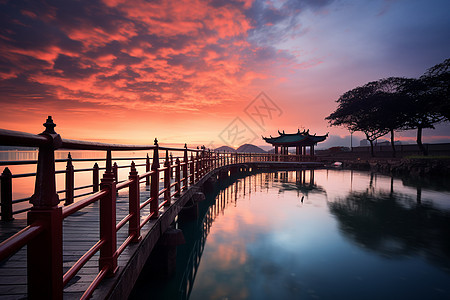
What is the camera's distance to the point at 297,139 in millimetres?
43000

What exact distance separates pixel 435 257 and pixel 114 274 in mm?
9281

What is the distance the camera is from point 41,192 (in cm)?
121

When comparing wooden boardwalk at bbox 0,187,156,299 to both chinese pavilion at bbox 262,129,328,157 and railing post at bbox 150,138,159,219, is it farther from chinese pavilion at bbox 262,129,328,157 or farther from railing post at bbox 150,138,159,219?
chinese pavilion at bbox 262,129,328,157

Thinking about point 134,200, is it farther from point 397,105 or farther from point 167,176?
point 397,105

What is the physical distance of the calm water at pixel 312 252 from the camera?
5344 mm

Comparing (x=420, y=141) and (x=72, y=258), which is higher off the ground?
(x=420, y=141)

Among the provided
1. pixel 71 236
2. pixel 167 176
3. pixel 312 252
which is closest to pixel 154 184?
pixel 167 176

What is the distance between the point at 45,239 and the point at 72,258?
6.42ft

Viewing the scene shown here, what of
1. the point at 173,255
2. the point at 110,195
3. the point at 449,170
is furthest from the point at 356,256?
the point at 449,170

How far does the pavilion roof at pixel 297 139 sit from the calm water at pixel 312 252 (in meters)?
27.8

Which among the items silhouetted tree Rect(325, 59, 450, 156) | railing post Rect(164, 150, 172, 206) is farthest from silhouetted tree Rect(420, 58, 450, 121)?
railing post Rect(164, 150, 172, 206)

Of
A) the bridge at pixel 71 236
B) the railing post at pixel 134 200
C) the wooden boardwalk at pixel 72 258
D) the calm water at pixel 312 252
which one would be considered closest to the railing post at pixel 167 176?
the bridge at pixel 71 236

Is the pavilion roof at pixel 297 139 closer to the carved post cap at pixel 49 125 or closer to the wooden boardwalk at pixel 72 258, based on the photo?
the wooden boardwalk at pixel 72 258

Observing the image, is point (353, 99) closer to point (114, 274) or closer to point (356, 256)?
point (356, 256)
